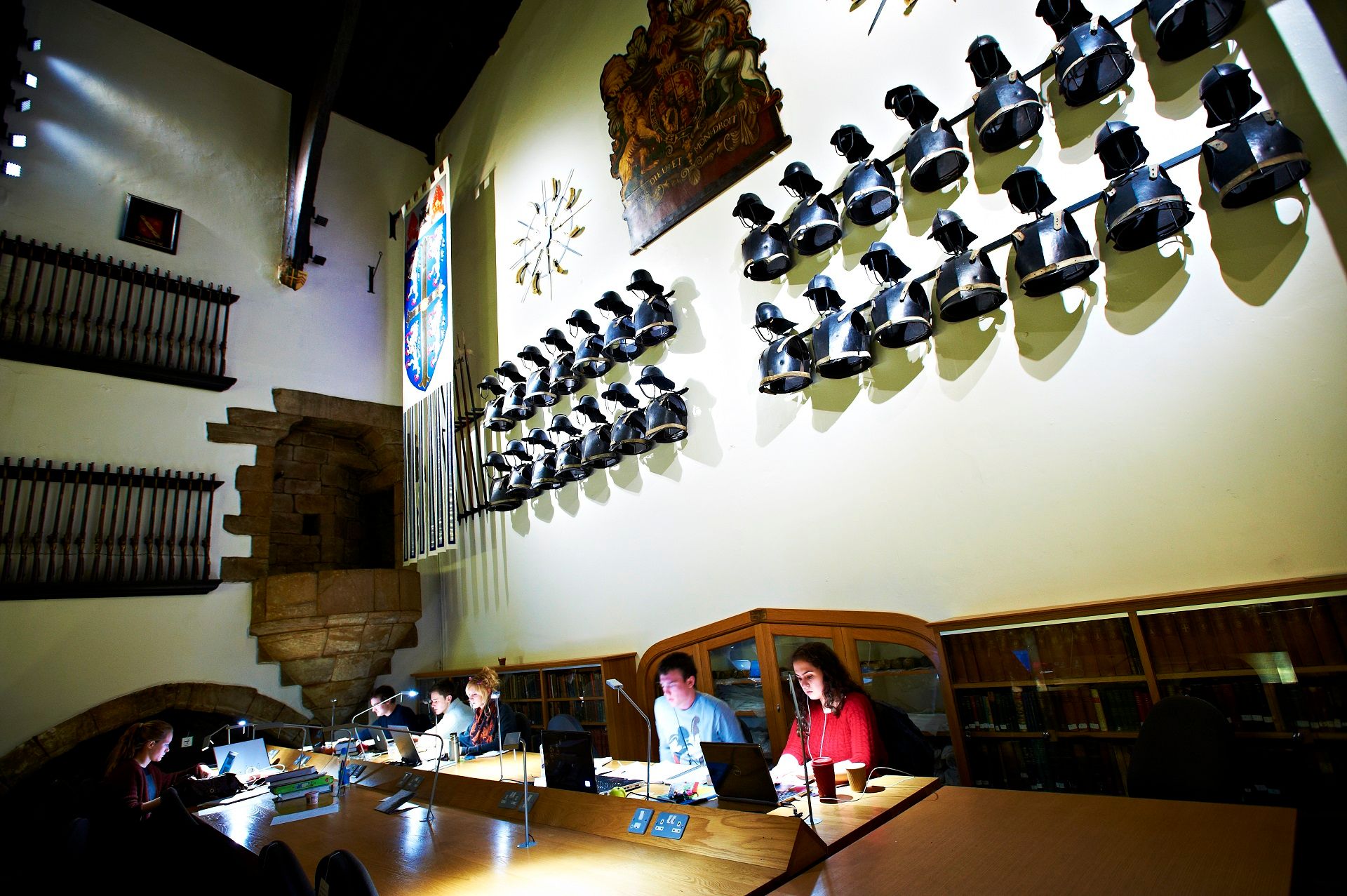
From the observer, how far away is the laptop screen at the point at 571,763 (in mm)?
2371

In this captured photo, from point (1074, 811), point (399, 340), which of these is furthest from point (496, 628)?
point (1074, 811)

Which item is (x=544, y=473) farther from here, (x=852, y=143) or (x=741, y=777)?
(x=741, y=777)

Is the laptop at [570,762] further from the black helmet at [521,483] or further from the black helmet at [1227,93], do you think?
the black helmet at [1227,93]

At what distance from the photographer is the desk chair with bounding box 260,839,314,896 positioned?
1.30 m

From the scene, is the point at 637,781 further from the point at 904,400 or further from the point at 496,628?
the point at 496,628

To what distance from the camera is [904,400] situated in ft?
11.4

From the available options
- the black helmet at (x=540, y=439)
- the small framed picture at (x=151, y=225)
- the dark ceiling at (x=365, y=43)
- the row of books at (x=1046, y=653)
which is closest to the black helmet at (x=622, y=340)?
the black helmet at (x=540, y=439)

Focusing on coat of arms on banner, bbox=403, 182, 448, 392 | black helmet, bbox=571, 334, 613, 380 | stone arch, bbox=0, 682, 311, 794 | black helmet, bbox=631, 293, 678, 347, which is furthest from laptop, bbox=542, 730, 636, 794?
stone arch, bbox=0, 682, 311, 794

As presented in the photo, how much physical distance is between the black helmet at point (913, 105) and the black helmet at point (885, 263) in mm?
609

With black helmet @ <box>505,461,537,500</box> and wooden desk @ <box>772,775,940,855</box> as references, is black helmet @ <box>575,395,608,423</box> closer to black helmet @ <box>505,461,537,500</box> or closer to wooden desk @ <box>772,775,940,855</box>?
black helmet @ <box>505,461,537,500</box>

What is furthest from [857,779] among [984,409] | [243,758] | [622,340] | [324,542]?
[324,542]

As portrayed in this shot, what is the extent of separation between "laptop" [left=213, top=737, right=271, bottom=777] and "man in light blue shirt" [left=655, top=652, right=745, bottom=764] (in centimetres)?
254

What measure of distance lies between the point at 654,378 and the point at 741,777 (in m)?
2.84

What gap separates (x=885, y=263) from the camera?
3385 mm
